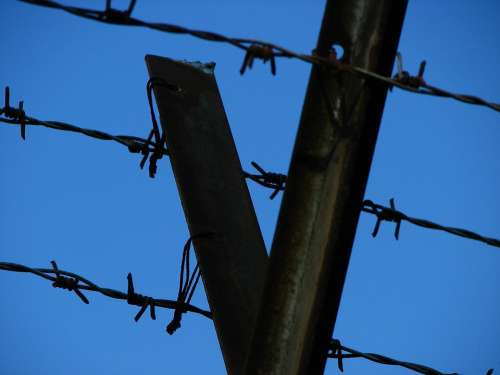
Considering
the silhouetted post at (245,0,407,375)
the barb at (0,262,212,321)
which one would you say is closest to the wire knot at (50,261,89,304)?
the barb at (0,262,212,321)

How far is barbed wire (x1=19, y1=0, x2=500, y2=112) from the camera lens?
1.97 metres

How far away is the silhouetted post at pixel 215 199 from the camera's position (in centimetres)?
254

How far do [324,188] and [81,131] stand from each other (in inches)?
37.4

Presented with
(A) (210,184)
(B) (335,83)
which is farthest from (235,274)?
(B) (335,83)

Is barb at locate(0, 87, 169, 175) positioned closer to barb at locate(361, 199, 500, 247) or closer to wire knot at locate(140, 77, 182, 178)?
wire knot at locate(140, 77, 182, 178)

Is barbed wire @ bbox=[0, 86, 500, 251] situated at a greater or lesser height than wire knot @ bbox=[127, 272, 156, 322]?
greater

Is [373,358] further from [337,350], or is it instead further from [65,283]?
[65,283]

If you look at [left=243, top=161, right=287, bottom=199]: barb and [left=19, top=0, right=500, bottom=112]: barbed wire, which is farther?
[left=243, top=161, right=287, bottom=199]: barb

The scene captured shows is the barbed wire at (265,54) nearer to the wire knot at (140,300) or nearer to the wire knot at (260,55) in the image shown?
the wire knot at (260,55)

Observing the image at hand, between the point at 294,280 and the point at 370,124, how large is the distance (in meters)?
0.49

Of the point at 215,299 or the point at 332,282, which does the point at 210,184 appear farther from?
the point at 332,282

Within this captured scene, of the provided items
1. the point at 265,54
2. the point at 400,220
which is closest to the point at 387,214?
the point at 400,220

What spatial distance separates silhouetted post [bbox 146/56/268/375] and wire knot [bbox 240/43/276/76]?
2.64 ft

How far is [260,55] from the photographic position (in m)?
2.01
